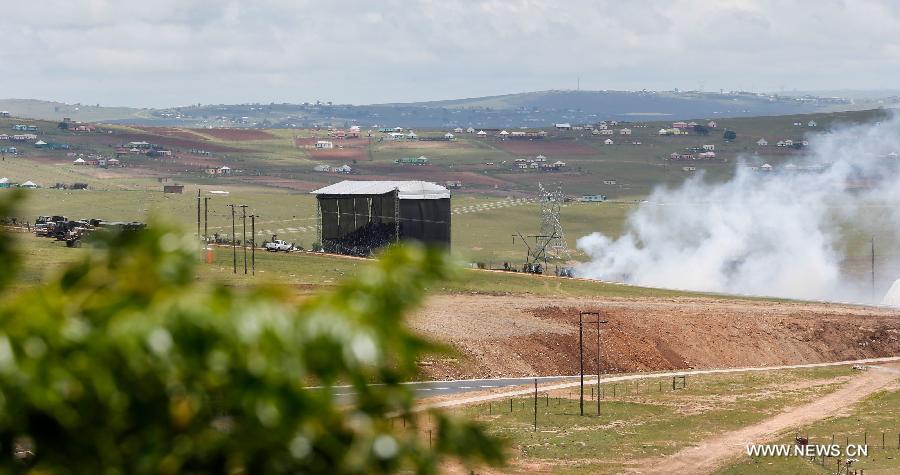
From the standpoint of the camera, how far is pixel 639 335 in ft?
402

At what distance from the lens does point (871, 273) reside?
193500 millimetres

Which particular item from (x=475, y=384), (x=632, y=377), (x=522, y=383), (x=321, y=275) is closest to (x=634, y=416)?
(x=522, y=383)

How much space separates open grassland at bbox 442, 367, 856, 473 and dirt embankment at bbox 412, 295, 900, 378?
8.62 metres

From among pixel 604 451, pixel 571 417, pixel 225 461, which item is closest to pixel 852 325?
pixel 571 417

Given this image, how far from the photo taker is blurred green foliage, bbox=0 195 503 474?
7.88 meters

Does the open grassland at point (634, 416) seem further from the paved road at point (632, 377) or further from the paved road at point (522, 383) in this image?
the paved road at point (522, 383)

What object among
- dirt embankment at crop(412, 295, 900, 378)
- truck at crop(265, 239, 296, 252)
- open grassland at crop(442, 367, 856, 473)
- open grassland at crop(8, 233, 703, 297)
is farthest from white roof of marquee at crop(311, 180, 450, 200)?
open grassland at crop(442, 367, 856, 473)

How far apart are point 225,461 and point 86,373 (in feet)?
3.31

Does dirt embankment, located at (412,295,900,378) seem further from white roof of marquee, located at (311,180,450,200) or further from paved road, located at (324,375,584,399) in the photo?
white roof of marquee, located at (311,180,450,200)

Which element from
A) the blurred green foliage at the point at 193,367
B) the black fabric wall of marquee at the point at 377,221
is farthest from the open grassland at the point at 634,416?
the black fabric wall of marquee at the point at 377,221

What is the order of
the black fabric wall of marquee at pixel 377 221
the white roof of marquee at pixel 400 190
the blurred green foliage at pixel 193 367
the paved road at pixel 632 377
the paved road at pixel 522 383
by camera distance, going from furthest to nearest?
the white roof of marquee at pixel 400 190 → the black fabric wall of marquee at pixel 377 221 → the paved road at pixel 522 383 → the paved road at pixel 632 377 → the blurred green foliage at pixel 193 367

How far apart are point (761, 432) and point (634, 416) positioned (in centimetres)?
858

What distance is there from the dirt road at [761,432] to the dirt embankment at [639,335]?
559 inches

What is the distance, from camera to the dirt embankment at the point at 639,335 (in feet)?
373
